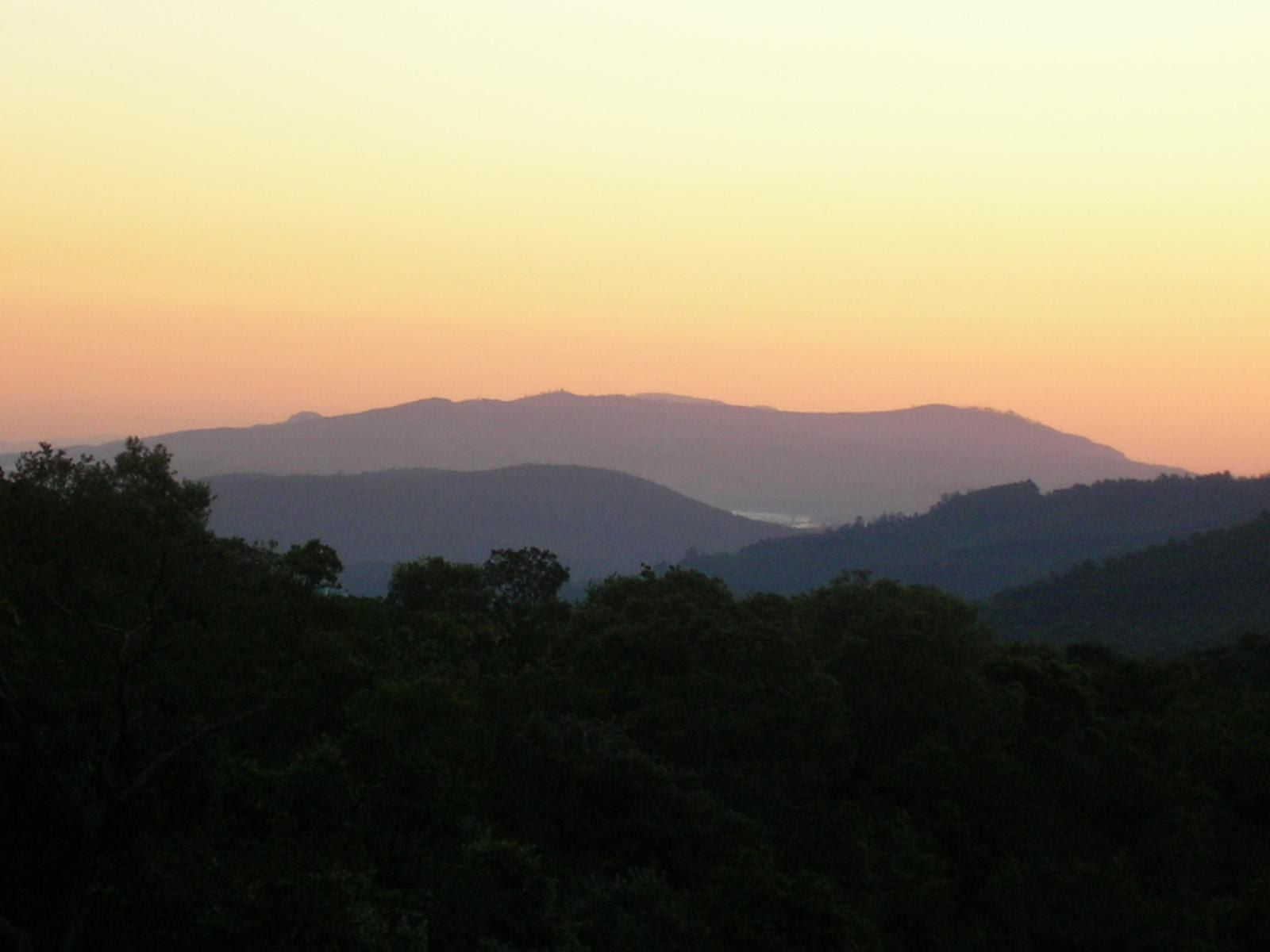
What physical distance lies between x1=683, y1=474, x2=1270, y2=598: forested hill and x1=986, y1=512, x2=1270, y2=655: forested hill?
49290 millimetres

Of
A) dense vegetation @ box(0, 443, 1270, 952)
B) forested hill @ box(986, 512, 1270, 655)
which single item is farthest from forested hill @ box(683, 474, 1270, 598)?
dense vegetation @ box(0, 443, 1270, 952)

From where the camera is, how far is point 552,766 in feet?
69.3

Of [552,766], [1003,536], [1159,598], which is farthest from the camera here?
[1003,536]

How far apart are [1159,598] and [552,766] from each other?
258 ft

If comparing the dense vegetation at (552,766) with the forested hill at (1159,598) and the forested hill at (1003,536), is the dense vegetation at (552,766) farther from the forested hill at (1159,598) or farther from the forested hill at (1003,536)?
the forested hill at (1003,536)

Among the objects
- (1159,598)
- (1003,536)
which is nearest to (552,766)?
(1159,598)

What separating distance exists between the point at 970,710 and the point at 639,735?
844 cm

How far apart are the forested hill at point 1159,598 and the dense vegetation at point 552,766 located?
49494 millimetres

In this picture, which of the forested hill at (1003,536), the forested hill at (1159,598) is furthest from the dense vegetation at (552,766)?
the forested hill at (1003,536)

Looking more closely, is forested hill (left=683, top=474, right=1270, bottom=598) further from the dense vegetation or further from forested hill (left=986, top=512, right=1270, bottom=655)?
the dense vegetation

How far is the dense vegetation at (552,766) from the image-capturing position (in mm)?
14094

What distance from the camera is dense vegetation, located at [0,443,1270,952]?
14.1 meters

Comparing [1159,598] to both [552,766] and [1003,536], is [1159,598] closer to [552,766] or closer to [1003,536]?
[552,766]

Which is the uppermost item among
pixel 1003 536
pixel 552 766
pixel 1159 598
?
pixel 1003 536
